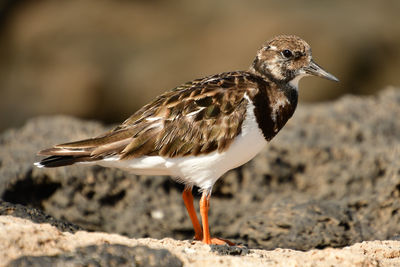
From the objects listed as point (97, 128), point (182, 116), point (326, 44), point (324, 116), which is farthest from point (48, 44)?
point (182, 116)

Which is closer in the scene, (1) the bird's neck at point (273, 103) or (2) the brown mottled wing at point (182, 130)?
(2) the brown mottled wing at point (182, 130)

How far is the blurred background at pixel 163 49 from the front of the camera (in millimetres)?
12805

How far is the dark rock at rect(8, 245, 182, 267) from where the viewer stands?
343 cm

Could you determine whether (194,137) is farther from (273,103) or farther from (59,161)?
(59,161)

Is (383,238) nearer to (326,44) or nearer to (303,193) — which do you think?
(303,193)

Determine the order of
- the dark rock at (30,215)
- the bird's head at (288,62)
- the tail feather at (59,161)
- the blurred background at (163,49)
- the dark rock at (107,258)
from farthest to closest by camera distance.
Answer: the blurred background at (163,49), the bird's head at (288,62), the tail feather at (59,161), the dark rock at (30,215), the dark rock at (107,258)

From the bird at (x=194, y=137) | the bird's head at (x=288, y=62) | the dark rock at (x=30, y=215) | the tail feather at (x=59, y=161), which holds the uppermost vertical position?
the bird's head at (x=288, y=62)

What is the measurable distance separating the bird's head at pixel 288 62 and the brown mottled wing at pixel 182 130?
1.46 feet

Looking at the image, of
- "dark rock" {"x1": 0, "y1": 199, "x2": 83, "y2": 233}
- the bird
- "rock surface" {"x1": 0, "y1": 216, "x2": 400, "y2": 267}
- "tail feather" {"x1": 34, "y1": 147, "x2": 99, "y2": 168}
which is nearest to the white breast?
the bird

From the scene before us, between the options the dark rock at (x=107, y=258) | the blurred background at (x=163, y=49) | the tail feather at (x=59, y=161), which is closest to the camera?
the dark rock at (x=107, y=258)

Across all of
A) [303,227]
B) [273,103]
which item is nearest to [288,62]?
[273,103]

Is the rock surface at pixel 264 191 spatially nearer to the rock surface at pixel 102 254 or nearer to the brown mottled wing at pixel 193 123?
the brown mottled wing at pixel 193 123

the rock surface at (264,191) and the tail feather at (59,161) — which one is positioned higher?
the tail feather at (59,161)

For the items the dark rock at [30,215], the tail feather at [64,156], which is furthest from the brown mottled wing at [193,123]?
the dark rock at [30,215]
